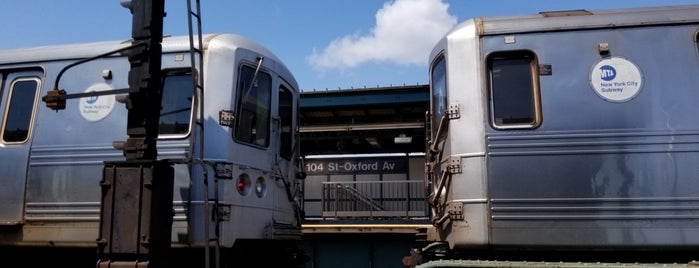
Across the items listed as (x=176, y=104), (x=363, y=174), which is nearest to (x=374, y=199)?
(x=363, y=174)

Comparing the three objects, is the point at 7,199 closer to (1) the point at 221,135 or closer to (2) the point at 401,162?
(1) the point at 221,135

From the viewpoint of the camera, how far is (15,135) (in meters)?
5.80

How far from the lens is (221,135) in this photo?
209 inches

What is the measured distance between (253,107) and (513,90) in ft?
8.48

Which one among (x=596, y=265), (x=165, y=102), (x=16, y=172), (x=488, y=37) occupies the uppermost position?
(x=488, y=37)

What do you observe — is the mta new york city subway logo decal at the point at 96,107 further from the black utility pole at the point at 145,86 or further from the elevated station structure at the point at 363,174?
the elevated station structure at the point at 363,174

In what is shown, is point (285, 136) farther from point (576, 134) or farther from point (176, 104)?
point (576, 134)

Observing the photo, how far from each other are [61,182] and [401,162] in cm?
874

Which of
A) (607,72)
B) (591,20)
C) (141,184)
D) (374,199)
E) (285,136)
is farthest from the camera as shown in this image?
(374,199)

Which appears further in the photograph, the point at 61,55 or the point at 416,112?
the point at 416,112

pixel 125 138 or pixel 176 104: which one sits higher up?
pixel 176 104

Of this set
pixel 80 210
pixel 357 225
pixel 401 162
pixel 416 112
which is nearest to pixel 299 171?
pixel 80 210

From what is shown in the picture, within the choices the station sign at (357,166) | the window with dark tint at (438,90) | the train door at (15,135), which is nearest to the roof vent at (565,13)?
Answer: the window with dark tint at (438,90)

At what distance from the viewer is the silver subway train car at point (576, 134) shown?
4.46 metres
